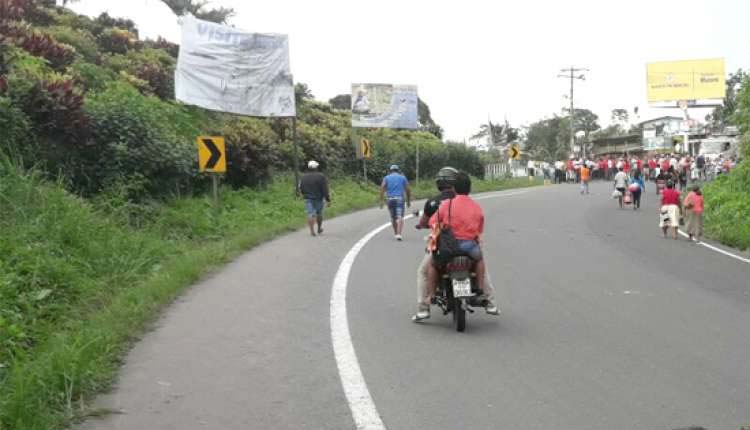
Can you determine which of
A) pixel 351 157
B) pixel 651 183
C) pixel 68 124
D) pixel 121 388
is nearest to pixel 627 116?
pixel 651 183

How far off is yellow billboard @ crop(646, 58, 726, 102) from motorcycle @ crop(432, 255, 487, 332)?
2294 inches

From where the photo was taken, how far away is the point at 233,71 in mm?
23578

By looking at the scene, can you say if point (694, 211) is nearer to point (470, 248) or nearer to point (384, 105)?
point (470, 248)

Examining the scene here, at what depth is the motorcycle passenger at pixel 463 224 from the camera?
8.07m

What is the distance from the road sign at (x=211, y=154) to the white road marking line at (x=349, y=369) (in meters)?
6.57

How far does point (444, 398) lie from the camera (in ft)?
18.8

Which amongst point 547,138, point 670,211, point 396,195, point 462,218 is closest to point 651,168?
point 670,211

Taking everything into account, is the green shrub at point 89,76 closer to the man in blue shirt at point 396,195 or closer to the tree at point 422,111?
the man in blue shirt at point 396,195

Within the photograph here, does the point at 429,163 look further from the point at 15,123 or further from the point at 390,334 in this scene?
the point at 390,334

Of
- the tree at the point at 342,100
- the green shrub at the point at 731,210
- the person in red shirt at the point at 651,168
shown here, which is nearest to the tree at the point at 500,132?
the tree at the point at 342,100

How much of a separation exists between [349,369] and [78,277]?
15.9 feet

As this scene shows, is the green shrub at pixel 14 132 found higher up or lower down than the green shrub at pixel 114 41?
lower down

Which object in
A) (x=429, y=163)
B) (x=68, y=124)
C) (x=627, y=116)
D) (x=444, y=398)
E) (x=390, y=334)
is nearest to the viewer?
(x=444, y=398)

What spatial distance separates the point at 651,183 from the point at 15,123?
125ft
